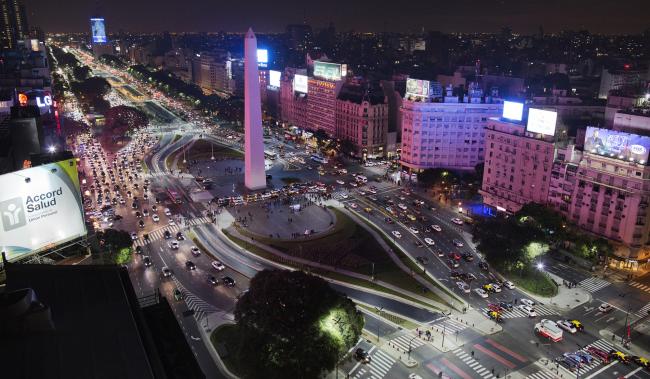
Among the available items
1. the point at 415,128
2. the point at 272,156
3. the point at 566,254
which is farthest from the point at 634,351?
the point at 272,156

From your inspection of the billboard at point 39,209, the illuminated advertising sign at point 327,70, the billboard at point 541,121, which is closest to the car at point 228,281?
the billboard at point 39,209

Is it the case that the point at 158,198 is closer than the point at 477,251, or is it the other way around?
the point at 477,251

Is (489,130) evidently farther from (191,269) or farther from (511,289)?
(191,269)

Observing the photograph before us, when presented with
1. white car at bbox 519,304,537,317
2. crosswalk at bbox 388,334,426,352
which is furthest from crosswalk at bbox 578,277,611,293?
crosswalk at bbox 388,334,426,352

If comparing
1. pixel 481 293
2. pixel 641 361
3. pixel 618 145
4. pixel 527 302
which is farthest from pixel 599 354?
pixel 618 145

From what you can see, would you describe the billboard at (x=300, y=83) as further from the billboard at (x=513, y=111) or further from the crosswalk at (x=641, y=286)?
the crosswalk at (x=641, y=286)

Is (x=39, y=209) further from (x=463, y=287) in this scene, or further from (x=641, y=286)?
(x=641, y=286)
